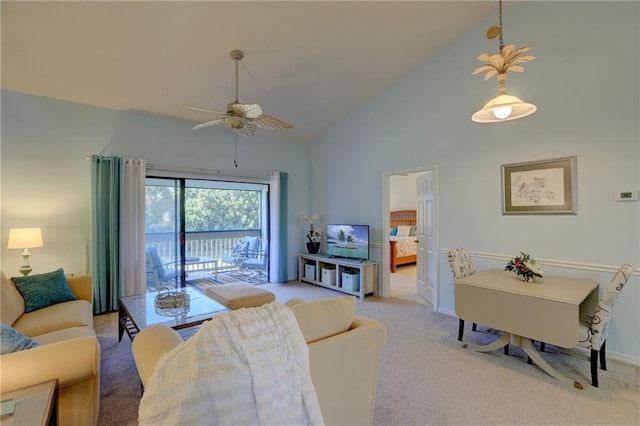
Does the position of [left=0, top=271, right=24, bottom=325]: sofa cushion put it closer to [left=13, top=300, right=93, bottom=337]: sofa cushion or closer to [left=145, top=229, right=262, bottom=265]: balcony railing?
[left=13, top=300, right=93, bottom=337]: sofa cushion

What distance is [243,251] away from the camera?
5598 millimetres

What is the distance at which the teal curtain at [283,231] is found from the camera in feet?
18.0

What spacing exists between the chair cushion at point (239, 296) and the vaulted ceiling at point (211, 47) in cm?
261

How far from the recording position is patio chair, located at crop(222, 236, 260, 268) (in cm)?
558

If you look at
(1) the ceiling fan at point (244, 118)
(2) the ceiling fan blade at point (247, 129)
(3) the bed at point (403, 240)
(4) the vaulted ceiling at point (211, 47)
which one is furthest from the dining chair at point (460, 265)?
(3) the bed at point (403, 240)

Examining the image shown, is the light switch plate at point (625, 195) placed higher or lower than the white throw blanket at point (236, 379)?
higher

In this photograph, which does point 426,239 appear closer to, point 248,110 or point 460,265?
point 460,265

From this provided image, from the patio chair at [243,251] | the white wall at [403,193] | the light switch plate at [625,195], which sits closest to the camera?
the light switch plate at [625,195]

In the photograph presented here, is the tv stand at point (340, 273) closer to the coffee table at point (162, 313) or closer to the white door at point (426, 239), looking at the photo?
the white door at point (426, 239)

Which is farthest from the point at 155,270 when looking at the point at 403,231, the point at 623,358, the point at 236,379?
the point at 403,231

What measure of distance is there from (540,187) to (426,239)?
5.47 feet

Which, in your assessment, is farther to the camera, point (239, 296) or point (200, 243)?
point (200, 243)

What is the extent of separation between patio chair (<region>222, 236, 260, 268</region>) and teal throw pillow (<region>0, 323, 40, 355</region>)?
4.02 meters

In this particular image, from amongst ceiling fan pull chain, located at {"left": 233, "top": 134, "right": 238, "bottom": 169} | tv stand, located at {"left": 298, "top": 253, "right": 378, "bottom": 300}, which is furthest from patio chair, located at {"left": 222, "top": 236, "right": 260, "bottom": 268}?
ceiling fan pull chain, located at {"left": 233, "top": 134, "right": 238, "bottom": 169}
